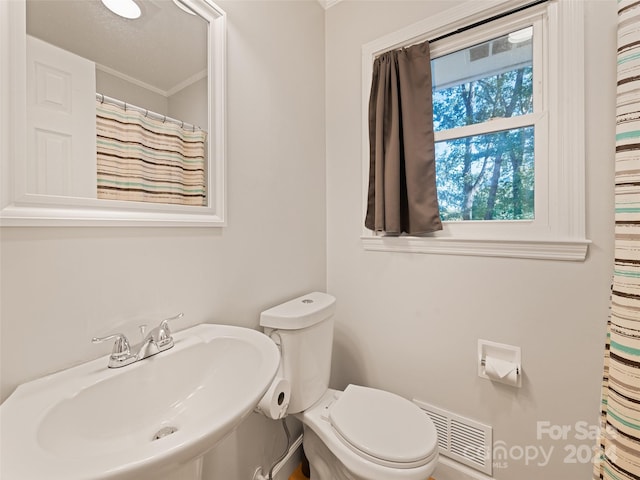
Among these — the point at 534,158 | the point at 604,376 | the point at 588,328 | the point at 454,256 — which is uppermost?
the point at 534,158

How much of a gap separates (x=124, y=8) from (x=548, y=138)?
1.53 metres

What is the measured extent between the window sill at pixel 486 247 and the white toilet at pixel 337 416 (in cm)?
43

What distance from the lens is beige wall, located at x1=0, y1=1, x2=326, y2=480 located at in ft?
2.05

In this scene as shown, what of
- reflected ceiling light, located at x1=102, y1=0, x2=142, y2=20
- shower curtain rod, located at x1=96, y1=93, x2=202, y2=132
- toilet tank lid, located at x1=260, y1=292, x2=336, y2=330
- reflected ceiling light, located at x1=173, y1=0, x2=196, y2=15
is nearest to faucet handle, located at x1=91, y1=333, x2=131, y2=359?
toilet tank lid, located at x1=260, y1=292, x2=336, y2=330

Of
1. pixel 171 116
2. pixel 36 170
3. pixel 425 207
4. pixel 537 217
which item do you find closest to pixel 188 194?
pixel 171 116

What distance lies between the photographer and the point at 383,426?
3.34 ft

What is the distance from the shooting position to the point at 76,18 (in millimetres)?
701

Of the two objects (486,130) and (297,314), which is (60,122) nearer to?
(297,314)

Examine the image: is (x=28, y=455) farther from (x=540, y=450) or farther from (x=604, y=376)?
(x=540, y=450)

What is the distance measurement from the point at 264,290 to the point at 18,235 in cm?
78

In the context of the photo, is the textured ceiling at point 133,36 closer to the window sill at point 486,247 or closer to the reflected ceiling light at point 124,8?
the reflected ceiling light at point 124,8

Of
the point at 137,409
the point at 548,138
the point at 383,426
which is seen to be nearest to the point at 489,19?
the point at 548,138

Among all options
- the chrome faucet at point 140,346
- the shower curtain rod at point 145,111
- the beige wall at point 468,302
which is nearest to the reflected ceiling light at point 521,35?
the beige wall at point 468,302

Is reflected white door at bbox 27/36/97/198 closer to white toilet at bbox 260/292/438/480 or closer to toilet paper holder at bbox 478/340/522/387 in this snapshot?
white toilet at bbox 260/292/438/480
